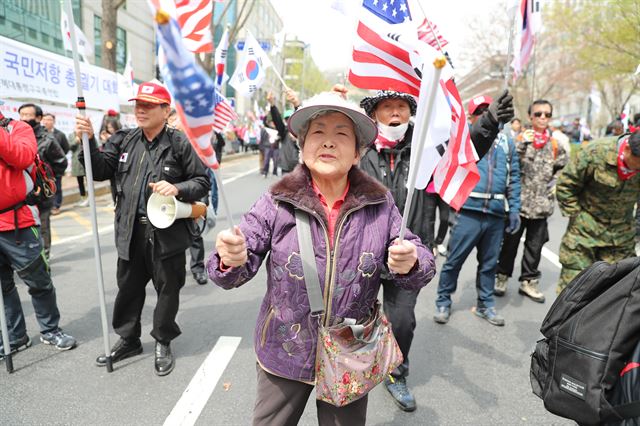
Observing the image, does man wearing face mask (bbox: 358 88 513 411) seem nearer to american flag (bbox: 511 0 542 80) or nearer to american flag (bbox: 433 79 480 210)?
american flag (bbox: 511 0 542 80)

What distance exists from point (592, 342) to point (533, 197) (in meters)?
3.87

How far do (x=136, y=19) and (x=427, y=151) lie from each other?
28.7 metres

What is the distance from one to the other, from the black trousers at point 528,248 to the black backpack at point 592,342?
366 centimetres

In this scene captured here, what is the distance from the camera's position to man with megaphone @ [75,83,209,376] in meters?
3.28

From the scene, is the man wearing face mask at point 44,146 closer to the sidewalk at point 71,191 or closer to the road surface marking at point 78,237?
the road surface marking at point 78,237

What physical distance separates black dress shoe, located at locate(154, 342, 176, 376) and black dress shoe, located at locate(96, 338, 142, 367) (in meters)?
0.30

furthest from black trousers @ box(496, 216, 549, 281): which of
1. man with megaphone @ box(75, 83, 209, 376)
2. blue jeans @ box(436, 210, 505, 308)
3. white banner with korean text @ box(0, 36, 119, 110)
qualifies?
white banner with korean text @ box(0, 36, 119, 110)

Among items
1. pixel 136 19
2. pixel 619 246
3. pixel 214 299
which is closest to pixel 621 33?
pixel 619 246

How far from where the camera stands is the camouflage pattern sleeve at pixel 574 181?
338 cm

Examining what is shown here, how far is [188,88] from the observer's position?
46.1 inches

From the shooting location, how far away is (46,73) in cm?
929

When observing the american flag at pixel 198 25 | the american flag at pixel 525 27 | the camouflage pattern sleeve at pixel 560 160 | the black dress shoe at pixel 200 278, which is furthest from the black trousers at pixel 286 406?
the camouflage pattern sleeve at pixel 560 160

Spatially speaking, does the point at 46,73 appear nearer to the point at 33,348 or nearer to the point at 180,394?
the point at 33,348

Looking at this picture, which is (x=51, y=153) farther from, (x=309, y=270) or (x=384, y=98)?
(x=309, y=270)
